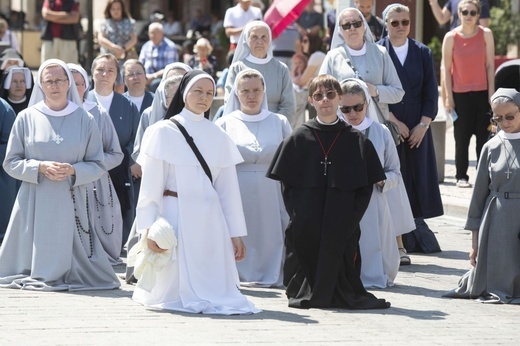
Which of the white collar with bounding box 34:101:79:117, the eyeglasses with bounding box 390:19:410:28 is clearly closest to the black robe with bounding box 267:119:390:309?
the white collar with bounding box 34:101:79:117

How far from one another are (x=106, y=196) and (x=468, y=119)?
6.03 metres

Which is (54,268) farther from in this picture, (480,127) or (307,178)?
(480,127)

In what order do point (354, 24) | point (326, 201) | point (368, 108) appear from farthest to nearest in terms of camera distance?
point (354, 24) < point (368, 108) < point (326, 201)

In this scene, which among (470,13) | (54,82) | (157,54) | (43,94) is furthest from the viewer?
(157,54)

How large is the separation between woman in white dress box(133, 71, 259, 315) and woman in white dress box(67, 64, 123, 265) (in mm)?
1721

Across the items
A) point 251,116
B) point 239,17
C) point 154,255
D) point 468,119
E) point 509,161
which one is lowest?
point 154,255

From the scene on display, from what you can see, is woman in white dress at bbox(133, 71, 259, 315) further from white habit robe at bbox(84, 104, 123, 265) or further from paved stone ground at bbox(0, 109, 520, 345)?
white habit robe at bbox(84, 104, 123, 265)

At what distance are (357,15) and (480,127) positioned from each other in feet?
15.4

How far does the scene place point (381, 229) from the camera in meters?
10.9

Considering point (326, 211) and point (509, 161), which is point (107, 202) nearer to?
point (326, 211)

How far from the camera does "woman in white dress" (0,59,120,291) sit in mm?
10477

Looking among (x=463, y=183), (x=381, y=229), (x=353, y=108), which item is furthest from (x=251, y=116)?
(x=463, y=183)

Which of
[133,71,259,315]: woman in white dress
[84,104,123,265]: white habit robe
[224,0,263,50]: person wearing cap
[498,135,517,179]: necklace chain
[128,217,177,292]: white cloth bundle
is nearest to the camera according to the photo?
[128,217,177,292]: white cloth bundle

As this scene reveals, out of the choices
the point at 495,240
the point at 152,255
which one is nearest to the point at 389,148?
the point at 495,240
